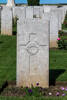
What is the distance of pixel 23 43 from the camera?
20.9 feet

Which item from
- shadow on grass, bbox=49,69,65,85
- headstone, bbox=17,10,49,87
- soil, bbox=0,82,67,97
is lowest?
soil, bbox=0,82,67,97

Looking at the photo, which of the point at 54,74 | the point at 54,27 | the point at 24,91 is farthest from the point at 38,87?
the point at 54,27

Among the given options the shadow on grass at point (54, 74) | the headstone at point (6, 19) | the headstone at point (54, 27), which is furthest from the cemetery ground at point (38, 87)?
the headstone at point (6, 19)

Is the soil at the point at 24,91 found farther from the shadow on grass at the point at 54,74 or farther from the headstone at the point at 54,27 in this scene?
the headstone at the point at 54,27

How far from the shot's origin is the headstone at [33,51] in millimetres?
6344

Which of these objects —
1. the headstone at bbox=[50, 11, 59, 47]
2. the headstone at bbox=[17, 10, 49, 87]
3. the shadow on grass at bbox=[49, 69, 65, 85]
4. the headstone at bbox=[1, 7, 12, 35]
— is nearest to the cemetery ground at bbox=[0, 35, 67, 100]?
the shadow on grass at bbox=[49, 69, 65, 85]

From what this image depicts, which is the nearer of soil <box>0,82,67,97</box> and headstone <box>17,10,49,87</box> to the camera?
soil <box>0,82,67,97</box>

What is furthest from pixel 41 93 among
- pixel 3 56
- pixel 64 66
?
pixel 3 56

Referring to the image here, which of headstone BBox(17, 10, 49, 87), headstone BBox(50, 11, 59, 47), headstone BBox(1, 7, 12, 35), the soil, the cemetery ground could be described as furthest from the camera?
headstone BBox(1, 7, 12, 35)

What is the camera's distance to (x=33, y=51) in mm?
6402

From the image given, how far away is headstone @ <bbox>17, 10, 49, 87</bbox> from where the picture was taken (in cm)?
634

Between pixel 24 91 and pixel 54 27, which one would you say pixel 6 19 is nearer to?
pixel 54 27

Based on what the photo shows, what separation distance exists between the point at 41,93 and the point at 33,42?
99 centimetres

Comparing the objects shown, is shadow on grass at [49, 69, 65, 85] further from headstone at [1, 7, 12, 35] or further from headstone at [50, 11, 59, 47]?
headstone at [1, 7, 12, 35]
